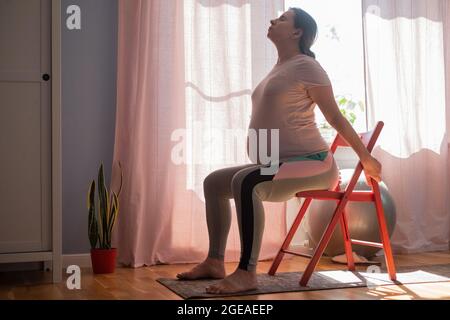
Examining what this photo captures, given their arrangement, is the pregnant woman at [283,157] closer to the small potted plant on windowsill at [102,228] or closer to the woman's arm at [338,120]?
the woman's arm at [338,120]

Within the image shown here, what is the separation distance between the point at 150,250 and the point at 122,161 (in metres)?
0.51

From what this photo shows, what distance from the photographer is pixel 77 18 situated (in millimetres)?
3348

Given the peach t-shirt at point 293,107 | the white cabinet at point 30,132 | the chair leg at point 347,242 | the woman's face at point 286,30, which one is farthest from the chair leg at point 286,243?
the white cabinet at point 30,132

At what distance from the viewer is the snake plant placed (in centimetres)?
304

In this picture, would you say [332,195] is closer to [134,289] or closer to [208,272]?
[208,272]

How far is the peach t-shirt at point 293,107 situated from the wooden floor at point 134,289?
2.00ft

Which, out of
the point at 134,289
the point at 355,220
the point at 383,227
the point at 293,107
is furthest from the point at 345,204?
the point at 134,289

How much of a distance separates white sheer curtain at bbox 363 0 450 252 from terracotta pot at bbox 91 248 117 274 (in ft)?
5.97

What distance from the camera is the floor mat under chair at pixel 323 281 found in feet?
8.07

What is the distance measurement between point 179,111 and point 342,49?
1.33 metres

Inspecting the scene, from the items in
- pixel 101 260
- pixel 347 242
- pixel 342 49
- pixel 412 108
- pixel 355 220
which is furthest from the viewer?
pixel 342 49

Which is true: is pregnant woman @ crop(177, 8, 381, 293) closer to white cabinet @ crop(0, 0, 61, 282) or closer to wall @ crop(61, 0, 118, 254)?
white cabinet @ crop(0, 0, 61, 282)

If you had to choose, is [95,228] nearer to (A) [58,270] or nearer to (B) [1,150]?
(A) [58,270]

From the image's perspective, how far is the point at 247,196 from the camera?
2.43 metres
